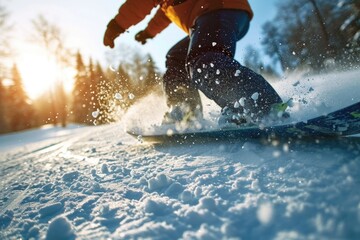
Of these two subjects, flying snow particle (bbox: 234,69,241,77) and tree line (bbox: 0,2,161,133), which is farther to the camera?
tree line (bbox: 0,2,161,133)

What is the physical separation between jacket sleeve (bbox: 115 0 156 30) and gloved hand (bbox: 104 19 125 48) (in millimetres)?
56

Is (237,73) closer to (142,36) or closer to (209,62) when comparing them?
(209,62)

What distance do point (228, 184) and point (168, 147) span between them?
0.98 m

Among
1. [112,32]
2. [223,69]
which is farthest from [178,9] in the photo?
[223,69]

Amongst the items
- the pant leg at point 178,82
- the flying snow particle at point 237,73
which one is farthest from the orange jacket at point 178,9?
the flying snow particle at point 237,73

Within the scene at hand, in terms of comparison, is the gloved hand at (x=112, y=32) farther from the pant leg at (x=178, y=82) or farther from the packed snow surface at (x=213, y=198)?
the packed snow surface at (x=213, y=198)

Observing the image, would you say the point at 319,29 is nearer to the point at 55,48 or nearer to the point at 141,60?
the point at 55,48

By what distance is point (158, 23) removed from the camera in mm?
3016

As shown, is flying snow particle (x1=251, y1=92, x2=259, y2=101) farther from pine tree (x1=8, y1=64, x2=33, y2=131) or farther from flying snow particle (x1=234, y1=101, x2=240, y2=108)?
pine tree (x1=8, y1=64, x2=33, y2=131)

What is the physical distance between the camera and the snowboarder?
1.51 meters

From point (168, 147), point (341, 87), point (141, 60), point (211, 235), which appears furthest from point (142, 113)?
point (141, 60)

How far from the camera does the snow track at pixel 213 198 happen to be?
2.21 ft

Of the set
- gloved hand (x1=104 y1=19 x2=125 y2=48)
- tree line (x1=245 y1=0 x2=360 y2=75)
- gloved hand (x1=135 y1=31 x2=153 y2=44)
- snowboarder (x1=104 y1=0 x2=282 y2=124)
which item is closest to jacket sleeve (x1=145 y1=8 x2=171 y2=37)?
gloved hand (x1=135 y1=31 x2=153 y2=44)

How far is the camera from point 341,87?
1904 mm
